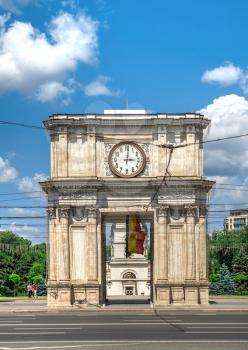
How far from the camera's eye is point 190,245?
44031 millimetres

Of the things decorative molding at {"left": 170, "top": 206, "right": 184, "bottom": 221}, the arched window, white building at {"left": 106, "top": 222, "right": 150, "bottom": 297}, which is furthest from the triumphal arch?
the arched window

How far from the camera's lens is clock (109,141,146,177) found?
4475cm

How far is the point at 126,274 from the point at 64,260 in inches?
1778

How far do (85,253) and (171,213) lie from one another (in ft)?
19.0

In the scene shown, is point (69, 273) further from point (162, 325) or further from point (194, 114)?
point (162, 325)

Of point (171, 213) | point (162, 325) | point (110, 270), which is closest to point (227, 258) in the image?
point (110, 270)

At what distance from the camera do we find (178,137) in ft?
148

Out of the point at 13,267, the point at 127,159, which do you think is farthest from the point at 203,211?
the point at 13,267

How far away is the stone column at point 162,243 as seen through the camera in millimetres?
44000

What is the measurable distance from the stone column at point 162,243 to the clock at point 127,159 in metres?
2.89

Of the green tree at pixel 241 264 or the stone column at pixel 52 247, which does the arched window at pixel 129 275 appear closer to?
the green tree at pixel 241 264

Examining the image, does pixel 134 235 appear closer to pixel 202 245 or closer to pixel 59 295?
pixel 202 245

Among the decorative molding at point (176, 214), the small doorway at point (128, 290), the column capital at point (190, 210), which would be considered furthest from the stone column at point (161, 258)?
the small doorway at point (128, 290)

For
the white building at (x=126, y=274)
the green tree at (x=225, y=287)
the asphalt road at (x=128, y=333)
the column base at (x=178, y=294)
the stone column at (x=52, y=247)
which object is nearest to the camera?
the asphalt road at (x=128, y=333)
